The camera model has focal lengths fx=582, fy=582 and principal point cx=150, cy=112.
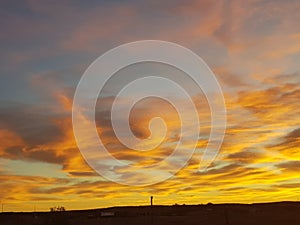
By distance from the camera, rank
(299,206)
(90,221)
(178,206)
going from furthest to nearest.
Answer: (178,206) → (299,206) → (90,221)

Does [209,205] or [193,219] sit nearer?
[193,219]

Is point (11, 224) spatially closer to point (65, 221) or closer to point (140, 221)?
point (65, 221)

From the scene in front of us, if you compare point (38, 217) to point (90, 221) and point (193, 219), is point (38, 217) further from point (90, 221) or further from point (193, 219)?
point (193, 219)

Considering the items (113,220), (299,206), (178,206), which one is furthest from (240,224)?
(178,206)

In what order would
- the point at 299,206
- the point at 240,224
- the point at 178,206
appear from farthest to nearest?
the point at 178,206
the point at 299,206
the point at 240,224

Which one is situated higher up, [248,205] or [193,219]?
[248,205]

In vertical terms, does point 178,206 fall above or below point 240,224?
above

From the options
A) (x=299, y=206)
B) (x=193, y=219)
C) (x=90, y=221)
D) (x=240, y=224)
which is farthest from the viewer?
(x=299, y=206)

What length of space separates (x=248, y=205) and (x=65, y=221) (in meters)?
35.8

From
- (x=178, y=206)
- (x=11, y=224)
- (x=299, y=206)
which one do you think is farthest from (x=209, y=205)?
(x=11, y=224)

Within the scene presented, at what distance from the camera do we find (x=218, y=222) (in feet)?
223

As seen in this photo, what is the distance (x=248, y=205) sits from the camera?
99.6 m

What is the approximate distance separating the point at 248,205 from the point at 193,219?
2662 centimetres

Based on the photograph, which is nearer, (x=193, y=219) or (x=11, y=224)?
(x=193, y=219)
